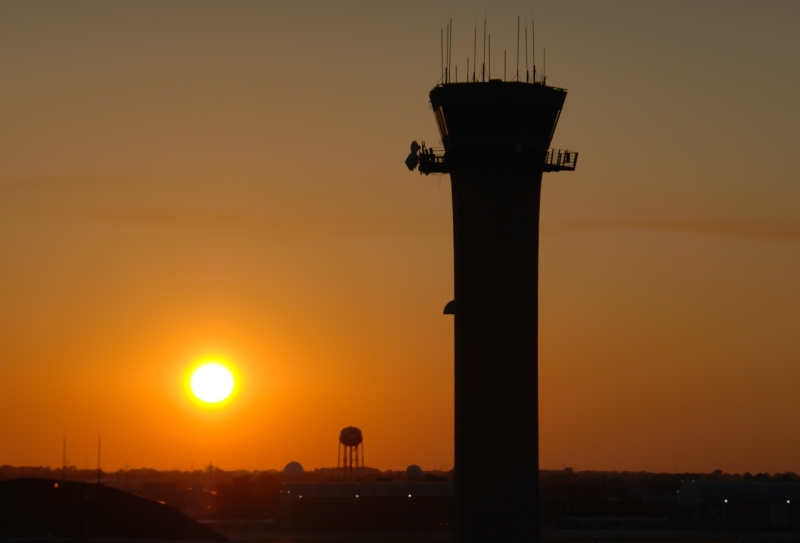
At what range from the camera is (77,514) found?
9412cm

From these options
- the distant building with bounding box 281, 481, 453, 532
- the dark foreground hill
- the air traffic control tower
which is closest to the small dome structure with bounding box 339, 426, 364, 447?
the distant building with bounding box 281, 481, 453, 532

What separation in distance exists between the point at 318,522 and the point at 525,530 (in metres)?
56.3

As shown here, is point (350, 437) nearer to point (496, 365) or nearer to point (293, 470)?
point (293, 470)

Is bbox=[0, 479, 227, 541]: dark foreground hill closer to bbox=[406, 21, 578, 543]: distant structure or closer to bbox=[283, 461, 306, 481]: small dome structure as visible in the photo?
bbox=[406, 21, 578, 543]: distant structure

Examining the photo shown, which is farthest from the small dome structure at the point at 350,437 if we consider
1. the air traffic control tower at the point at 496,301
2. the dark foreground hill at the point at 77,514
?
the air traffic control tower at the point at 496,301

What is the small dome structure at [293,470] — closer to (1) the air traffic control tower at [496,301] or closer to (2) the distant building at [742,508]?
(2) the distant building at [742,508]

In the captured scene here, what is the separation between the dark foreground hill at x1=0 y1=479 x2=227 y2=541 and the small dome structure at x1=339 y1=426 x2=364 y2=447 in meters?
51.1

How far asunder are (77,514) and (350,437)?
56341 mm

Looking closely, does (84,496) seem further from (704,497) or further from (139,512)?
(704,497)

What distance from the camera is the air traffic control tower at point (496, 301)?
69625 mm

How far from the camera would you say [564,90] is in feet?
241

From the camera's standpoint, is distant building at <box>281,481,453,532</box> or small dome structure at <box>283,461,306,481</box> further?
small dome structure at <box>283,461,306,481</box>

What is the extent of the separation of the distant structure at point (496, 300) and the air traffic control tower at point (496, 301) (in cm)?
5

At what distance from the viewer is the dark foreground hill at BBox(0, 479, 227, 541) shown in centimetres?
9344
